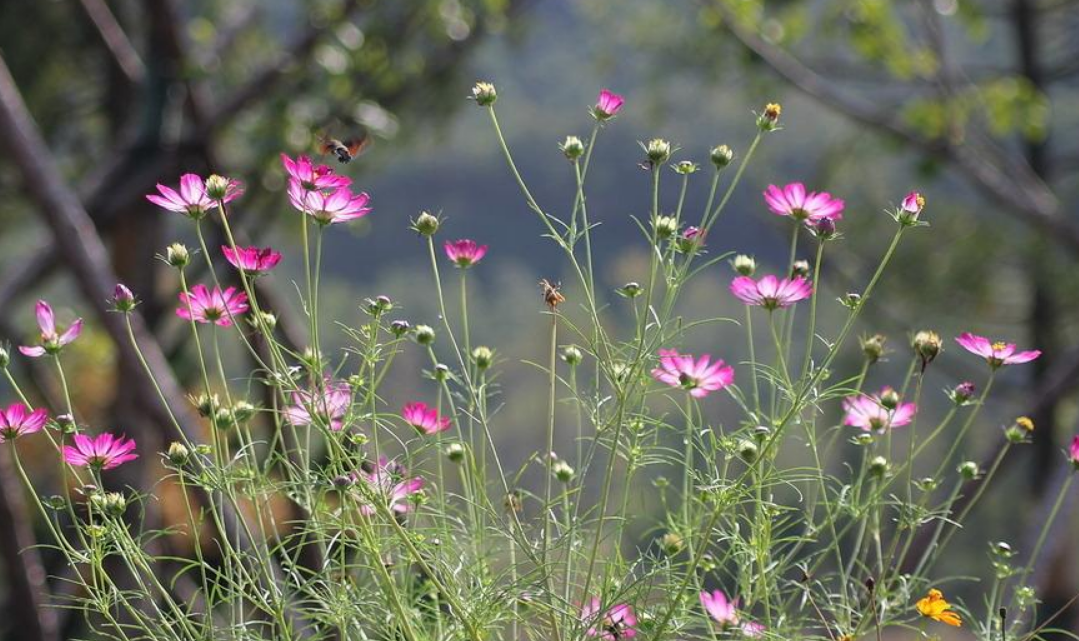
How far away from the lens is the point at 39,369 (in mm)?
3148

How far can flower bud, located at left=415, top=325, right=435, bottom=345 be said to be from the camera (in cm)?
70

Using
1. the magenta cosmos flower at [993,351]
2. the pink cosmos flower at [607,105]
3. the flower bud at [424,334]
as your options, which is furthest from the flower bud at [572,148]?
the magenta cosmos flower at [993,351]

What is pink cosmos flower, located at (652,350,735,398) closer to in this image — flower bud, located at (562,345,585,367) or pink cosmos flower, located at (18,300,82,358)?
flower bud, located at (562,345,585,367)

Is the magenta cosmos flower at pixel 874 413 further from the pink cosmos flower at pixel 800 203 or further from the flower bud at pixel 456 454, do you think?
the flower bud at pixel 456 454

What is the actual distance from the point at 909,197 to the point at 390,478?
0.99ft

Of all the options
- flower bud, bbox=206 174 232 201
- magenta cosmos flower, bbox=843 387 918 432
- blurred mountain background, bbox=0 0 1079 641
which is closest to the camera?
flower bud, bbox=206 174 232 201

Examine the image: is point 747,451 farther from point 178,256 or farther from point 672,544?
point 178,256

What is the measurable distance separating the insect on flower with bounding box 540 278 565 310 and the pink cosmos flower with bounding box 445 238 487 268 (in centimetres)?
4

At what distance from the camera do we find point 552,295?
0.73 m

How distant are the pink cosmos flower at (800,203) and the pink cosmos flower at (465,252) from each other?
0.52ft

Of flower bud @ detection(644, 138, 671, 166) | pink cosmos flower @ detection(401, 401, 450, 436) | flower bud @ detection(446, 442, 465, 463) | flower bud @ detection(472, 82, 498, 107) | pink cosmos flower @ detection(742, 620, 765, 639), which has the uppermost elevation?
flower bud @ detection(472, 82, 498, 107)

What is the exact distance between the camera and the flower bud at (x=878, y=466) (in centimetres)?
70

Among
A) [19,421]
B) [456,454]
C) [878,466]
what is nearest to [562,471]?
[456,454]

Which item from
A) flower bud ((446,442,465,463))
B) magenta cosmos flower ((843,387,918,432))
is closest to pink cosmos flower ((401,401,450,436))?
flower bud ((446,442,465,463))
